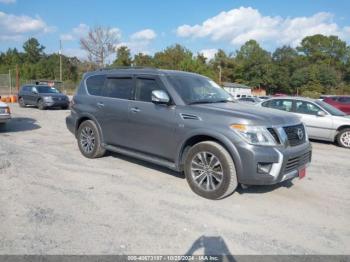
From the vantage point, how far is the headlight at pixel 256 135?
4.43 metres

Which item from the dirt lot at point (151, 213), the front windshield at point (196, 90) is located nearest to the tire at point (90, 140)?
the dirt lot at point (151, 213)

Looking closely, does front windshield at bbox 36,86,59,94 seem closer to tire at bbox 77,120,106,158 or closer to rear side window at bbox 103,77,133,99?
tire at bbox 77,120,106,158

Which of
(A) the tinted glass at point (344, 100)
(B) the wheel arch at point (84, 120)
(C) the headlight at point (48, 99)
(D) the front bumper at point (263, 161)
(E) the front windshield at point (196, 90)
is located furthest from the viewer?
(C) the headlight at point (48, 99)

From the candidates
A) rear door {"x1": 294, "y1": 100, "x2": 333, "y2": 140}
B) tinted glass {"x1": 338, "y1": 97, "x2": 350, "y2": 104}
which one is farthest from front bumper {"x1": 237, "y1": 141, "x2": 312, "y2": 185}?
tinted glass {"x1": 338, "y1": 97, "x2": 350, "y2": 104}

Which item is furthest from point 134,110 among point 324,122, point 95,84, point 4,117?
point 324,122

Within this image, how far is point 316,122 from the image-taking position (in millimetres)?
10102

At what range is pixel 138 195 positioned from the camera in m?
4.93

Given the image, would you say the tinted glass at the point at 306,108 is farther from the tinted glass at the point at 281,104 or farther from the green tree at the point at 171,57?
the green tree at the point at 171,57

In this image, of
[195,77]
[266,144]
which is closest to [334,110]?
[195,77]

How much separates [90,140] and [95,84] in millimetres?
1232

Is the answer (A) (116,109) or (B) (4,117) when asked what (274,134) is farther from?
(B) (4,117)

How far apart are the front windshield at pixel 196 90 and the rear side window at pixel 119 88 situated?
95cm

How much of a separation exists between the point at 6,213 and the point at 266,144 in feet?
11.9

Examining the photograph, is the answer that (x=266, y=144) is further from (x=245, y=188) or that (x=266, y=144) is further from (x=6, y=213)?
(x=6, y=213)
